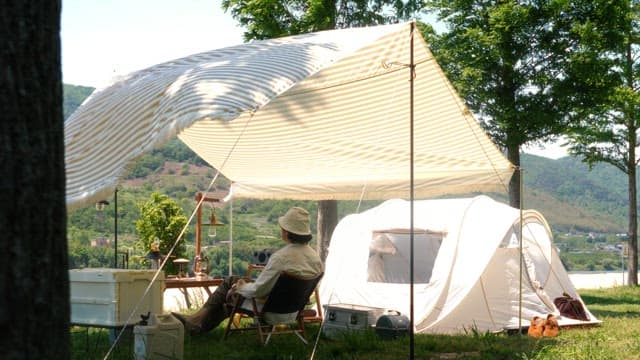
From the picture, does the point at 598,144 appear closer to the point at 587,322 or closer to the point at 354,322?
the point at 587,322

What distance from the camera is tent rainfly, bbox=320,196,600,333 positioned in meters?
7.88

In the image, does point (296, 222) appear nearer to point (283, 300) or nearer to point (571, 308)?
point (283, 300)

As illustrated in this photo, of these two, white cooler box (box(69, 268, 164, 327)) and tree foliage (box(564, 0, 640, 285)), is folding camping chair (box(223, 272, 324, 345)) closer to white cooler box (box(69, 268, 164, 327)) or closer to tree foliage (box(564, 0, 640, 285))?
white cooler box (box(69, 268, 164, 327))

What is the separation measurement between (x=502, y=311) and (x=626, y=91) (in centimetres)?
622

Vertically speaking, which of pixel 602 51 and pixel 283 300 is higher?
pixel 602 51

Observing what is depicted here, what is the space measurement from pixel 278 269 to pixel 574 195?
229 feet

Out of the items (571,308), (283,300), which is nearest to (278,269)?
(283,300)

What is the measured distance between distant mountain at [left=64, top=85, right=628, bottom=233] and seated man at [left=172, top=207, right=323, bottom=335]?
54879 millimetres

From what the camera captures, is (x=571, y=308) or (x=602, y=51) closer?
(x=571, y=308)

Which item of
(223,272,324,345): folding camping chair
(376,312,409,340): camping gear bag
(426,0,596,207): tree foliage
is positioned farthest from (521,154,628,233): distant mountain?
(223,272,324,345): folding camping chair

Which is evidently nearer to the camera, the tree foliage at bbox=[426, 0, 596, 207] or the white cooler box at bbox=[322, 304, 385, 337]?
the white cooler box at bbox=[322, 304, 385, 337]

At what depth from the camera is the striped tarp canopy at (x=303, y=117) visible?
18.7ft

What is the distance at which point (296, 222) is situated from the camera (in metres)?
6.71

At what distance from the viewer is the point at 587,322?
27.2 feet
